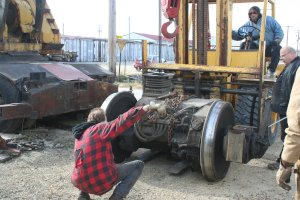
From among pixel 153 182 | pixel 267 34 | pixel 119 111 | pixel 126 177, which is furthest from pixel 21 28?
pixel 126 177

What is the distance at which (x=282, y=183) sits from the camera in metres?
2.99

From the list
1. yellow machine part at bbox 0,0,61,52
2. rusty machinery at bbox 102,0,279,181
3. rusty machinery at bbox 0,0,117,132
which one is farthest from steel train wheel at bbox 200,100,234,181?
yellow machine part at bbox 0,0,61,52

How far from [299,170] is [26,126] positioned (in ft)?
16.6

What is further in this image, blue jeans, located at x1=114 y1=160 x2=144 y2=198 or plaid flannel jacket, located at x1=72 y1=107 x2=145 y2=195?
blue jeans, located at x1=114 y1=160 x2=144 y2=198

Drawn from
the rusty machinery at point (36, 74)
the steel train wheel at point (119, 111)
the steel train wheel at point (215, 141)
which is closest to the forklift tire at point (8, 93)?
the rusty machinery at point (36, 74)

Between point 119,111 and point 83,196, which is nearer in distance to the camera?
point 83,196

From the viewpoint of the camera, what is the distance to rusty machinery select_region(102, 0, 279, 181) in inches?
187

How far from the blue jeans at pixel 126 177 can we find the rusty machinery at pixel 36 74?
282cm

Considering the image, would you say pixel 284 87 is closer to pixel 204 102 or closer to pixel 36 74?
pixel 204 102

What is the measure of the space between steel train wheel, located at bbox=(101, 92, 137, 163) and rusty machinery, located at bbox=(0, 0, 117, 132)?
156cm

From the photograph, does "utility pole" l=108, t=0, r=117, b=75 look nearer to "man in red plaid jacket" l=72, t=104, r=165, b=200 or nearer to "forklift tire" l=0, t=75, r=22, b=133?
"forklift tire" l=0, t=75, r=22, b=133

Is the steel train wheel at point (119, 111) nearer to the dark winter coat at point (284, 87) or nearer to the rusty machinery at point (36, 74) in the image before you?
the rusty machinery at point (36, 74)

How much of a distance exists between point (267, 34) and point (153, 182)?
3.34 metres

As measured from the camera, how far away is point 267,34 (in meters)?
6.86
